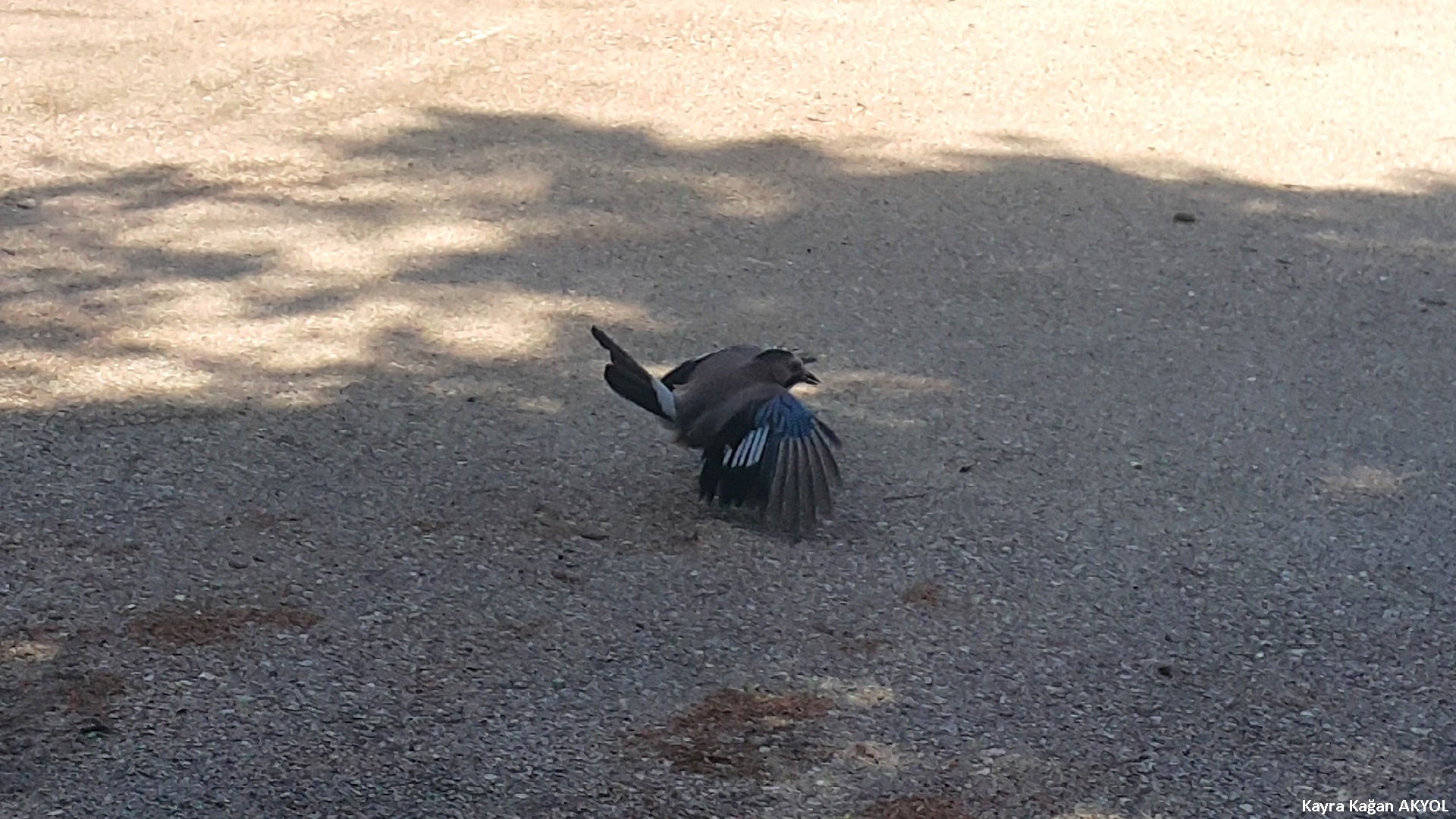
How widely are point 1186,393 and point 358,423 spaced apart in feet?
8.14

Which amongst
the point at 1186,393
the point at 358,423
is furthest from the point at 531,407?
the point at 1186,393

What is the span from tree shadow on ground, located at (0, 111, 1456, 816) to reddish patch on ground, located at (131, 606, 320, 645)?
0.06 meters

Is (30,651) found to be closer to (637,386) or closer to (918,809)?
(637,386)

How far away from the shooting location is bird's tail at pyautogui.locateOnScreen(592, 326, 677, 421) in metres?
4.59

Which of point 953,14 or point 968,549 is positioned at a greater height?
point 953,14

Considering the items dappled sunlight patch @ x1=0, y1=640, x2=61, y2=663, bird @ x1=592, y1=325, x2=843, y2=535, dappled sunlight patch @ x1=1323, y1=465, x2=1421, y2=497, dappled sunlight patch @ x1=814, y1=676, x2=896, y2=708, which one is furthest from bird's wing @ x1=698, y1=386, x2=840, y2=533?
dappled sunlight patch @ x1=0, y1=640, x2=61, y2=663

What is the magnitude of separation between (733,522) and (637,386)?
431 mm

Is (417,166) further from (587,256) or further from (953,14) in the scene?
(953,14)

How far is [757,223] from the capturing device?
6719 millimetres

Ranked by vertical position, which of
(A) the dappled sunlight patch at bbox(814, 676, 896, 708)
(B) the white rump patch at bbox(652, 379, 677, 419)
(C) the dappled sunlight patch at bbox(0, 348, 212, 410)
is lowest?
(A) the dappled sunlight patch at bbox(814, 676, 896, 708)

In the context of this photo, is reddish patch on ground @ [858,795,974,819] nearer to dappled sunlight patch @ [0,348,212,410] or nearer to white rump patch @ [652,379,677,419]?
white rump patch @ [652,379,677,419]

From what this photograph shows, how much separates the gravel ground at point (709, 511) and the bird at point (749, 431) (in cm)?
10

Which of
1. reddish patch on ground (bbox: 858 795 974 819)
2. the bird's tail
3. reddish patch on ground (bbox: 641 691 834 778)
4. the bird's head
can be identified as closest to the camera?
reddish patch on ground (bbox: 858 795 974 819)

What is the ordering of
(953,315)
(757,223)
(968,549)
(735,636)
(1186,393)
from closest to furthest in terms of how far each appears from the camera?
1. (735,636)
2. (968,549)
3. (1186,393)
4. (953,315)
5. (757,223)
